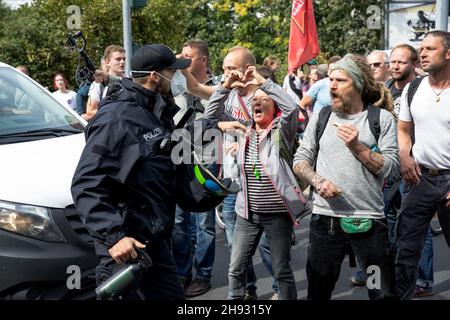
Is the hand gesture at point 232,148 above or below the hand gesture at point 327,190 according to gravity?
above

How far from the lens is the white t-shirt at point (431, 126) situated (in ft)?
14.7

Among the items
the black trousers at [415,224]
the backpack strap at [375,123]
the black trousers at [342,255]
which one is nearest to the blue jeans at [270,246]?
the black trousers at [342,255]

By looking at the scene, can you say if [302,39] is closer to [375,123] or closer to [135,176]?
[375,123]

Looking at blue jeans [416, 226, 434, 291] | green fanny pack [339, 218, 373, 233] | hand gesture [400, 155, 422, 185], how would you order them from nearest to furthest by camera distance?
1. green fanny pack [339, 218, 373, 233]
2. hand gesture [400, 155, 422, 185]
3. blue jeans [416, 226, 434, 291]

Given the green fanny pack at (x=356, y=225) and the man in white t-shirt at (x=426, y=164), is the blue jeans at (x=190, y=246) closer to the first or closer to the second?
the man in white t-shirt at (x=426, y=164)

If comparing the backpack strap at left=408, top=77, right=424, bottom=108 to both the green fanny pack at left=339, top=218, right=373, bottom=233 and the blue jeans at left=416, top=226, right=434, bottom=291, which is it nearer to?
the green fanny pack at left=339, top=218, right=373, bottom=233

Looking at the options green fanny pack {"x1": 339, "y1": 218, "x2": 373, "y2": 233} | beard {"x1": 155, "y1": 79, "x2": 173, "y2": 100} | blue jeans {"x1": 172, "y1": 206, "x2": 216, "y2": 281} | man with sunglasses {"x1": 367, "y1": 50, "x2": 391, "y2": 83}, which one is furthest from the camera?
man with sunglasses {"x1": 367, "y1": 50, "x2": 391, "y2": 83}

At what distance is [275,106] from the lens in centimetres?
462

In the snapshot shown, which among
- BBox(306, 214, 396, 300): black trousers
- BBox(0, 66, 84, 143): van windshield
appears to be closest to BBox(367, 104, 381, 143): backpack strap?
BBox(306, 214, 396, 300): black trousers

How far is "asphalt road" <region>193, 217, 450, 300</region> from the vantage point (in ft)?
17.8

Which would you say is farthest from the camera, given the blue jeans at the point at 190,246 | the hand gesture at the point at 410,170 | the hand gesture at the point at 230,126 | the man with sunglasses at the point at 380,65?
the man with sunglasses at the point at 380,65

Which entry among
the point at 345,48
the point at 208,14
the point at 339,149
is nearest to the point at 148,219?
the point at 339,149

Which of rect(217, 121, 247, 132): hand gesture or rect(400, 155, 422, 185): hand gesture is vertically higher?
rect(217, 121, 247, 132): hand gesture
